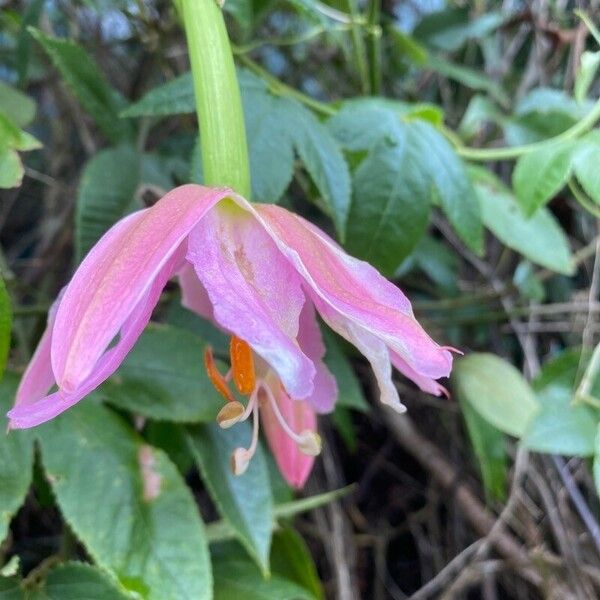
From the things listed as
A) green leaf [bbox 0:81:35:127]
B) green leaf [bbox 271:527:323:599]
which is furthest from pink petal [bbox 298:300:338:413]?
green leaf [bbox 0:81:35:127]

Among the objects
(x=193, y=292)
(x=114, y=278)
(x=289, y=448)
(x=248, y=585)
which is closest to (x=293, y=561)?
(x=248, y=585)

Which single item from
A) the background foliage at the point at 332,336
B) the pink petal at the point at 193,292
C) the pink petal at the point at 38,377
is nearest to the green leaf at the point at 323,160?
the background foliage at the point at 332,336

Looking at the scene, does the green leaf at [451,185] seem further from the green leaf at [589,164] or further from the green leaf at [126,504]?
the green leaf at [126,504]

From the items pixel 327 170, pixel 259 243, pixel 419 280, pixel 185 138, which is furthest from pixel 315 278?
pixel 419 280

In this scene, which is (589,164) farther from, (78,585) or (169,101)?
(78,585)

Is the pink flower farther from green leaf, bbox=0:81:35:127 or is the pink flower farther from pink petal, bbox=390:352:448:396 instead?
green leaf, bbox=0:81:35:127
